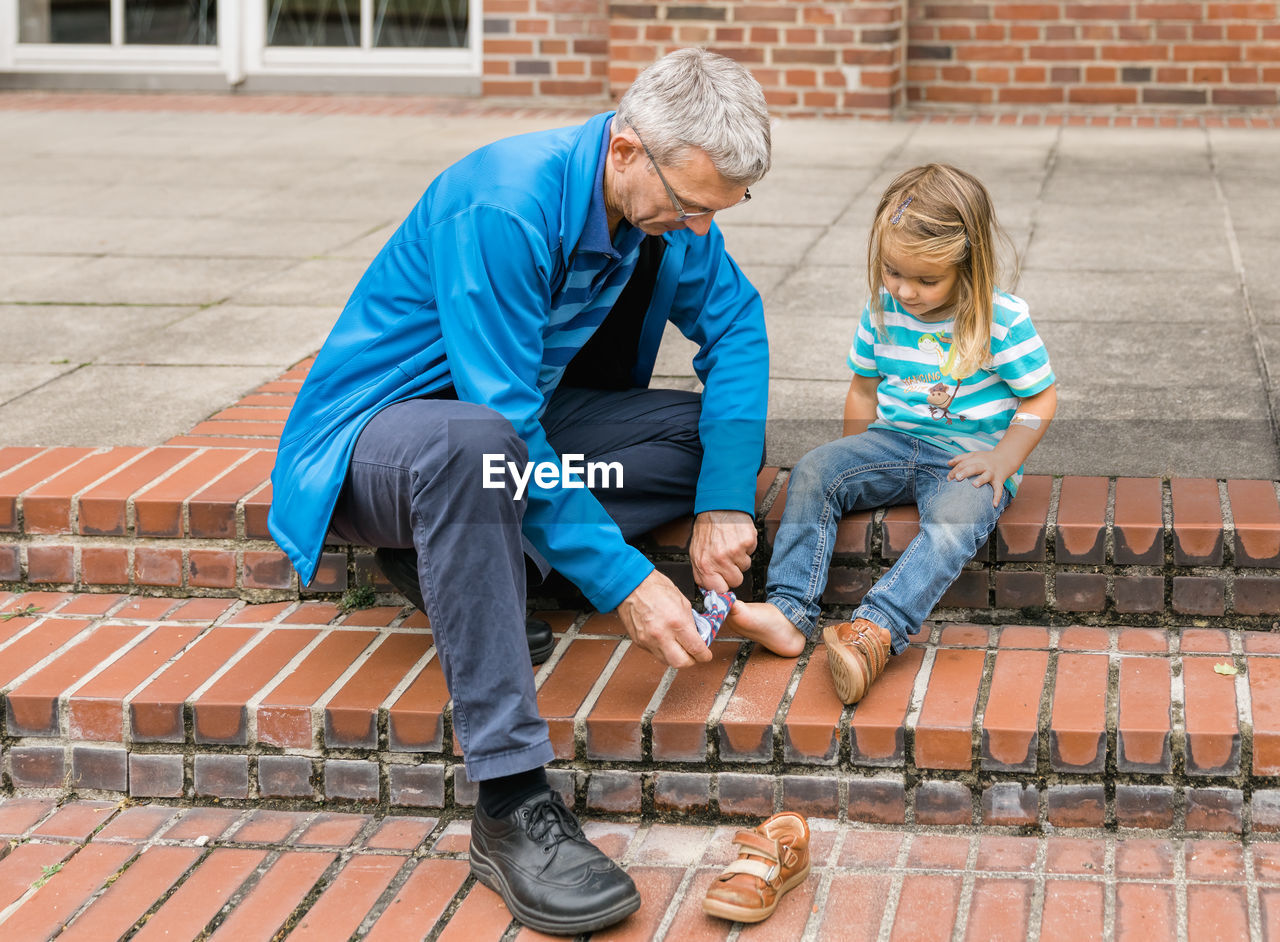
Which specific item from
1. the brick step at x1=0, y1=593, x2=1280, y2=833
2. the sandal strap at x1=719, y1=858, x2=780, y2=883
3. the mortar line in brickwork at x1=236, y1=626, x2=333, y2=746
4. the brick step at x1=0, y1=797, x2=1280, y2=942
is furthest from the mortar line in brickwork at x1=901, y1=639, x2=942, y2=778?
the mortar line in brickwork at x1=236, y1=626, x2=333, y2=746

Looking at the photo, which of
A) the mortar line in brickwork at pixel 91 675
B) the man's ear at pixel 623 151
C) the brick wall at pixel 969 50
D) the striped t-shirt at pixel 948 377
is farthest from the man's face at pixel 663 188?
the brick wall at pixel 969 50

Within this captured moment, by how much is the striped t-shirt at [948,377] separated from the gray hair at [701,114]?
1.82 feet

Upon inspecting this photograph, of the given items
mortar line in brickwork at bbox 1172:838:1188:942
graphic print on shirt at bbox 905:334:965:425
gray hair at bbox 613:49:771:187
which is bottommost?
mortar line in brickwork at bbox 1172:838:1188:942

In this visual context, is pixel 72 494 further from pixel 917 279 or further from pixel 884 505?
pixel 917 279

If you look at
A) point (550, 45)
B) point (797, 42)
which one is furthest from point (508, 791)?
point (550, 45)

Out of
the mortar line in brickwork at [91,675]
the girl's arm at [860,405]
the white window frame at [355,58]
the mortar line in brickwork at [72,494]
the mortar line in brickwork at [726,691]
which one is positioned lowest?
the mortar line in brickwork at [91,675]

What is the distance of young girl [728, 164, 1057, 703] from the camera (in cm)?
249

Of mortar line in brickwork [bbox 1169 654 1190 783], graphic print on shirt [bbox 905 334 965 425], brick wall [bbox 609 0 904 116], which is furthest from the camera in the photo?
brick wall [bbox 609 0 904 116]

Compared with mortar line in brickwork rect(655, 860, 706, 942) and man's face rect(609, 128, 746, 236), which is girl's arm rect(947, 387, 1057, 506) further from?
mortar line in brickwork rect(655, 860, 706, 942)

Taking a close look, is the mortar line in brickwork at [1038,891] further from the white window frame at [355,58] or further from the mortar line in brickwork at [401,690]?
the white window frame at [355,58]

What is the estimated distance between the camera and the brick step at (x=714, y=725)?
2221 millimetres

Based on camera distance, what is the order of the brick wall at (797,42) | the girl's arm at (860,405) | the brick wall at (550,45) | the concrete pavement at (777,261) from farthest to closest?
the brick wall at (550,45), the brick wall at (797,42), the concrete pavement at (777,261), the girl's arm at (860,405)

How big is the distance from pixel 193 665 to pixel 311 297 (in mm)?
2027

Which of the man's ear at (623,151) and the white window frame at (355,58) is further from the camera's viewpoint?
the white window frame at (355,58)
